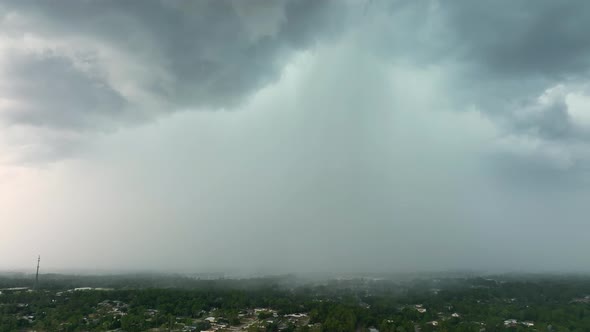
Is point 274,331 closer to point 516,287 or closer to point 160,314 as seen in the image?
Answer: point 160,314

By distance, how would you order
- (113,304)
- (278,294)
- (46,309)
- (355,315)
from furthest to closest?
(278,294), (113,304), (46,309), (355,315)

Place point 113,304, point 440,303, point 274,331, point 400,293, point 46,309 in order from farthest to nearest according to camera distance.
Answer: point 400,293 < point 440,303 < point 113,304 < point 46,309 < point 274,331

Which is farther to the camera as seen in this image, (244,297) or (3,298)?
(244,297)

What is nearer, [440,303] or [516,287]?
[440,303]

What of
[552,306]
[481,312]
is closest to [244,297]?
[481,312]

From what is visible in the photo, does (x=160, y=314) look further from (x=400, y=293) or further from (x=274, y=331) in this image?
(x=400, y=293)

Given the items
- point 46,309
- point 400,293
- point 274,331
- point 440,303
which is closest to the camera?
point 274,331

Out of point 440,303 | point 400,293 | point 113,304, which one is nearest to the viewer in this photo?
point 113,304

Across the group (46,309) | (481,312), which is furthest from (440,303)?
(46,309)
